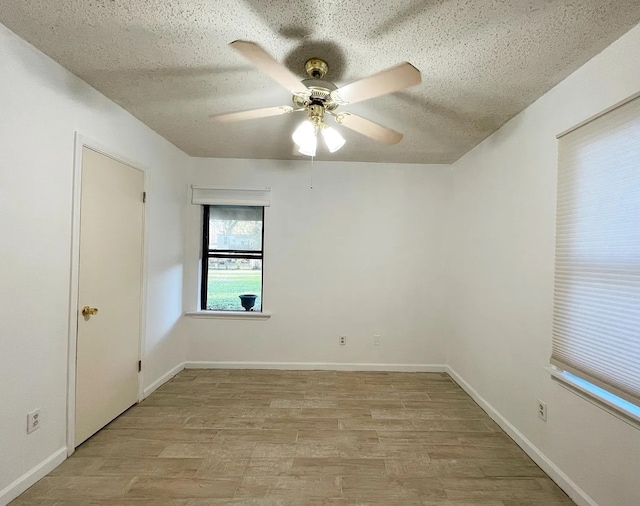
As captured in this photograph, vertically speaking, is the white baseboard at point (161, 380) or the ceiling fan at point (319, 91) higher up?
the ceiling fan at point (319, 91)

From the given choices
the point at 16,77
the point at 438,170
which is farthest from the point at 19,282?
the point at 438,170

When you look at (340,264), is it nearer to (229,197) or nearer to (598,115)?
(229,197)

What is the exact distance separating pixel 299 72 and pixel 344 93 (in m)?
0.48

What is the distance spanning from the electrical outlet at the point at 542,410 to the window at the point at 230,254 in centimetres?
278

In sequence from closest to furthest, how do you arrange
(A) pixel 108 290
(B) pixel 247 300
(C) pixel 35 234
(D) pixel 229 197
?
(C) pixel 35 234 → (A) pixel 108 290 → (D) pixel 229 197 → (B) pixel 247 300

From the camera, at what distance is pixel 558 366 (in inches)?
72.9

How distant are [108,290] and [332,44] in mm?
2238

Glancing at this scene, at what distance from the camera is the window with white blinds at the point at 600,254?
1.42m

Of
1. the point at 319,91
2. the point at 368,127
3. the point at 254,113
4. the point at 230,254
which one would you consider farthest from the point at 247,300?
the point at 319,91

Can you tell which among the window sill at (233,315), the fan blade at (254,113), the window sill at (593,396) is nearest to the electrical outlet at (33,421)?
the window sill at (233,315)

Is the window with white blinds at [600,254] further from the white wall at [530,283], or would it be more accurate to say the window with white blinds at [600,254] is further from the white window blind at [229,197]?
the white window blind at [229,197]

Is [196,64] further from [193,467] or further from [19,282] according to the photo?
[193,467]

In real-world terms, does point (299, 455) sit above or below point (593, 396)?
below

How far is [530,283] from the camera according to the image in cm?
214
